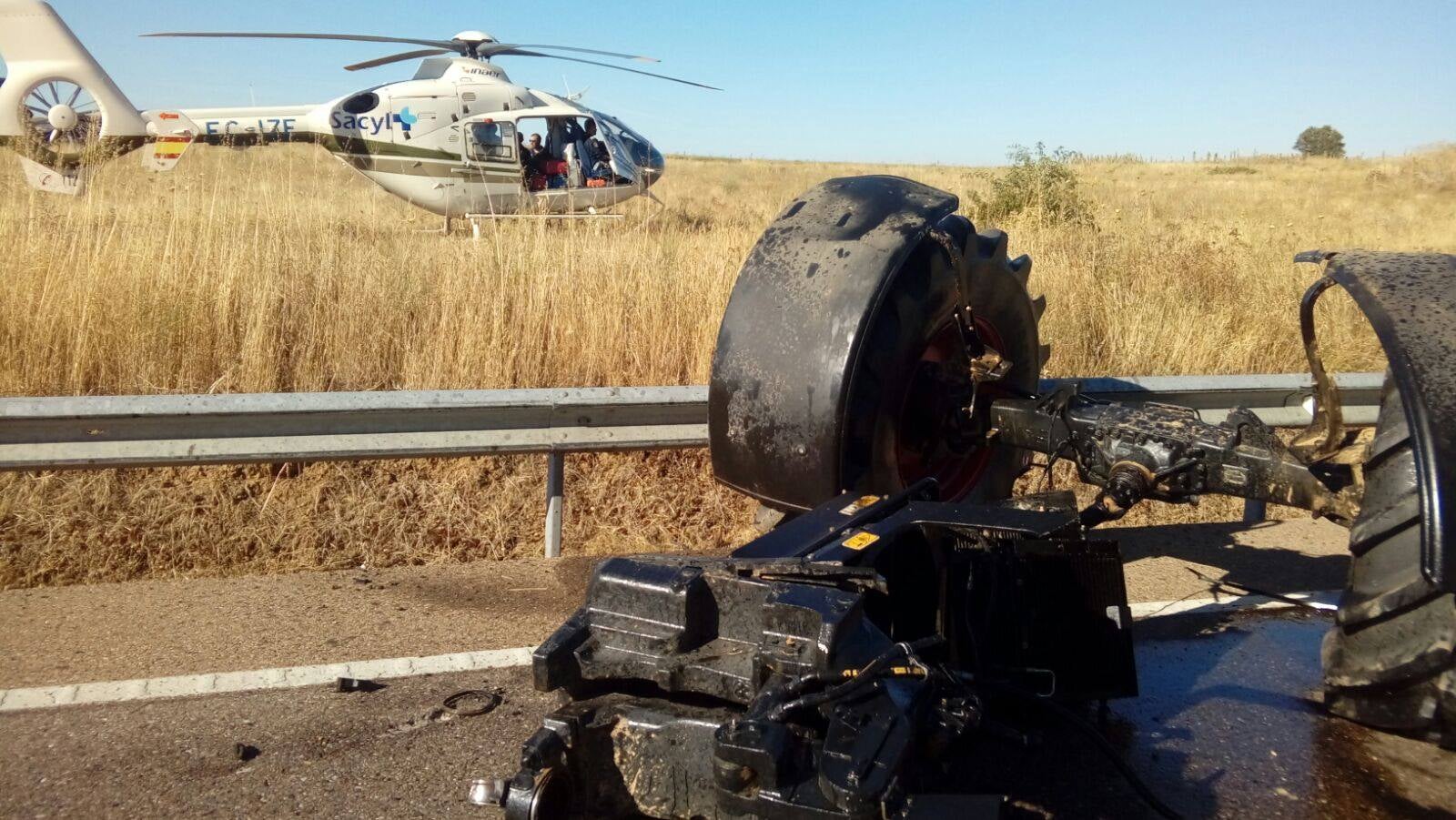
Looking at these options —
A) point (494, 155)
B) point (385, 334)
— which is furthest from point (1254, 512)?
point (494, 155)

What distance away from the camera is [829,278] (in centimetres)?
377

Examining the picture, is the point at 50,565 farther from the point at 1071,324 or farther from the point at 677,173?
the point at 677,173

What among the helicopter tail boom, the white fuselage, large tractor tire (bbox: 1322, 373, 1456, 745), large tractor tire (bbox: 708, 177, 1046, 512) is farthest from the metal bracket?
the white fuselage

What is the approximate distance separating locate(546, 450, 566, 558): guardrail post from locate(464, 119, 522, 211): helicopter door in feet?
48.6

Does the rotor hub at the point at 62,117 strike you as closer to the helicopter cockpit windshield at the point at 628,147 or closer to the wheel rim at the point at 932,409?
the helicopter cockpit windshield at the point at 628,147

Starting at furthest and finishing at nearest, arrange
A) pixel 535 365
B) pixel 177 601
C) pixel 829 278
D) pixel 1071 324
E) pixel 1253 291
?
pixel 1253 291
pixel 1071 324
pixel 535 365
pixel 177 601
pixel 829 278

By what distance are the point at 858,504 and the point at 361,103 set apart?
1807 cm

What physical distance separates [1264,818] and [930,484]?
1.27 meters

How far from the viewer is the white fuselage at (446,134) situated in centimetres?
1892

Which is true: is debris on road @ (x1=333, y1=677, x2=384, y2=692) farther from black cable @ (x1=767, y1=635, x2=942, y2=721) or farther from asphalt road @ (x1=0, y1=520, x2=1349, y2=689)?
black cable @ (x1=767, y1=635, x2=942, y2=721)

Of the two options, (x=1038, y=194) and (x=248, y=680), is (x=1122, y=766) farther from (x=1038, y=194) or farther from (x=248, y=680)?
(x=1038, y=194)

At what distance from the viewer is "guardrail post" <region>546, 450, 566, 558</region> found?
499cm

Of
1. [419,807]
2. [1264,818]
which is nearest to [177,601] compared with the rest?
[419,807]

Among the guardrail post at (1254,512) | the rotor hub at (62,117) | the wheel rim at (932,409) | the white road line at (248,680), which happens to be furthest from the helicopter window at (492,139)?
the white road line at (248,680)
